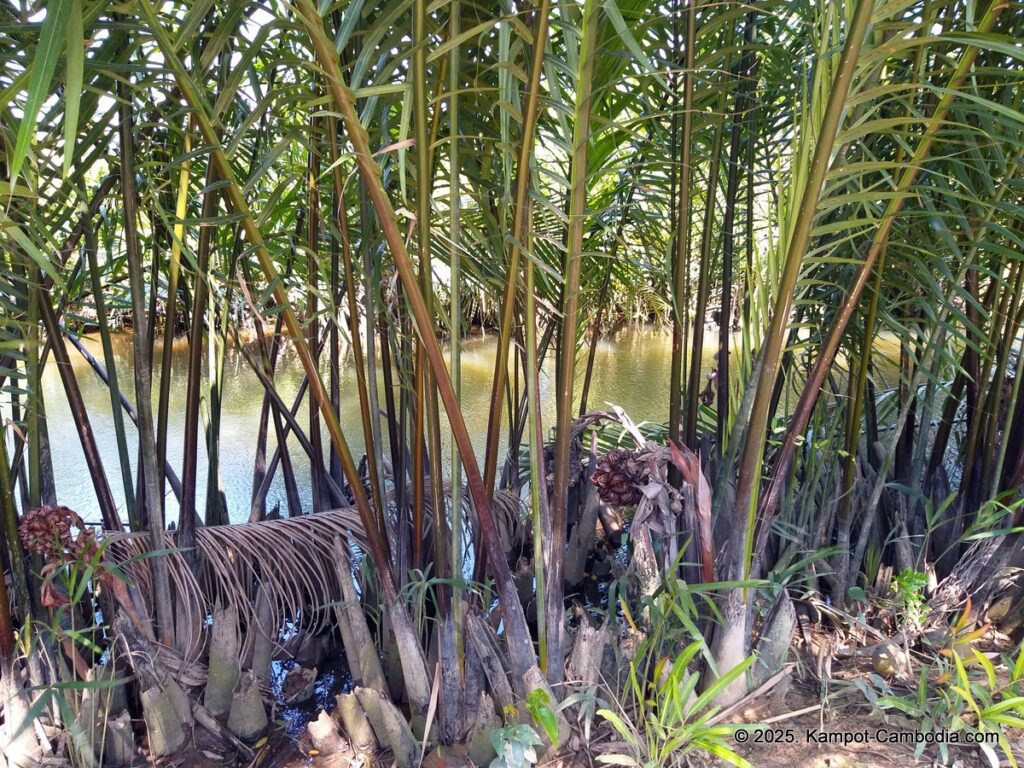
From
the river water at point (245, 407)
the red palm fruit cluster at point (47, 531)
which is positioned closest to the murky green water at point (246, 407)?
the river water at point (245, 407)

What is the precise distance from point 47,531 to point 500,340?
68cm

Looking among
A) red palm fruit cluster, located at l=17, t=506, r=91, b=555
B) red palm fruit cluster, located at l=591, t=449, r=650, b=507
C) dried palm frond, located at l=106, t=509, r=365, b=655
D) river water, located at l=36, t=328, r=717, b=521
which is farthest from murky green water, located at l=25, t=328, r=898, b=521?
red palm fruit cluster, located at l=17, t=506, r=91, b=555

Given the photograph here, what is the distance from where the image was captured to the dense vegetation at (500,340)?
2.69 ft

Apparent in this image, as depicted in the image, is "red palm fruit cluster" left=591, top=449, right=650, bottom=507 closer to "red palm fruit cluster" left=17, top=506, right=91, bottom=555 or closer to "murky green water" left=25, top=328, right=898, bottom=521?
"murky green water" left=25, top=328, right=898, bottom=521

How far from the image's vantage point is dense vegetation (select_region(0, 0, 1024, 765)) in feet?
2.69

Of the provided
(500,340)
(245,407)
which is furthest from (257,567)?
(245,407)

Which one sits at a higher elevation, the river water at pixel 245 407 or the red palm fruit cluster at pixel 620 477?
the red palm fruit cluster at pixel 620 477

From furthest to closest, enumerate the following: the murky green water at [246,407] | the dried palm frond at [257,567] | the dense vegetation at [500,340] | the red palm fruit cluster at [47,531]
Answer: the murky green water at [246,407] < the dried palm frond at [257,567] < the red palm fruit cluster at [47,531] < the dense vegetation at [500,340]

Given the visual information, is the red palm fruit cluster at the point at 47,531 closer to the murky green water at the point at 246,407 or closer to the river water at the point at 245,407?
the river water at the point at 245,407

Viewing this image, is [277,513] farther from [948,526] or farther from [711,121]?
[948,526]

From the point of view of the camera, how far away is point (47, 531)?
95 centimetres

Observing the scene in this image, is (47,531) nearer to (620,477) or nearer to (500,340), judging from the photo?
(500,340)

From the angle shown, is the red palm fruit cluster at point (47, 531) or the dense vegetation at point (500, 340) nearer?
the dense vegetation at point (500, 340)

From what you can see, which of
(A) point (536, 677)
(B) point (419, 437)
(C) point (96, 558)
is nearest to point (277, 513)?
(C) point (96, 558)
